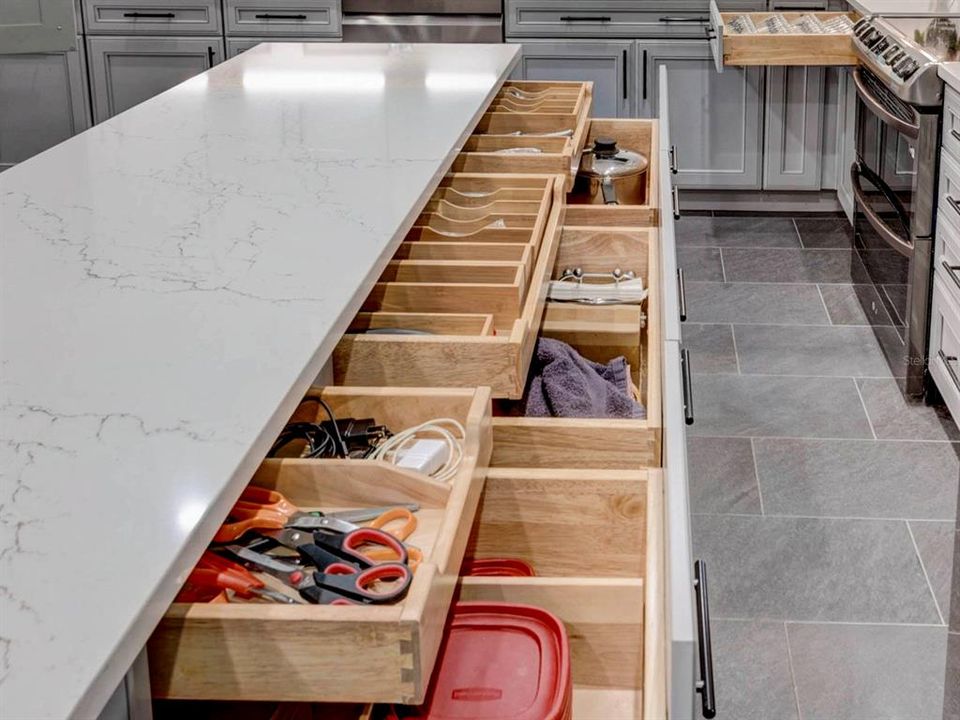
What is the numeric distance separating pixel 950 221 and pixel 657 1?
6.78ft

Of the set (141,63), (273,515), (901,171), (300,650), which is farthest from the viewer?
(141,63)

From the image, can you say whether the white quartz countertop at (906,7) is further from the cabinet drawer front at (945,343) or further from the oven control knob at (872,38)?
the cabinet drawer front at (945,343)

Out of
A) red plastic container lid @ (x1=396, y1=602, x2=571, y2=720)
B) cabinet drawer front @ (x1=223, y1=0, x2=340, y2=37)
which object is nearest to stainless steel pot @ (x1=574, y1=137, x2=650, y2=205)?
red plastic container lid @ (x1=396, y1=602, x2=571, y2=720)

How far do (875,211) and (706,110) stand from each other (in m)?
1.40

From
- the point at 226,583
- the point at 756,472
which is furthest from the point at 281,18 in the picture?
the point at 226,583

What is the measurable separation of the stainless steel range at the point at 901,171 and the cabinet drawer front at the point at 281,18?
2.02m

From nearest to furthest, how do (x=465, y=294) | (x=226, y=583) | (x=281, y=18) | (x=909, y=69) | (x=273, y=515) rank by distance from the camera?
(x=226, y=583), (x=273, y=515), (x=465, y=294), (x=909, y=69), (x=281, y=18)

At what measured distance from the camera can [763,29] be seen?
176 inches

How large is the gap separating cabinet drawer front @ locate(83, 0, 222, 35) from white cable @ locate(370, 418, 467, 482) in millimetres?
3888

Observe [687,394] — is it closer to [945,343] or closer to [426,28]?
[945,343]

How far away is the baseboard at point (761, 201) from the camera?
516cm

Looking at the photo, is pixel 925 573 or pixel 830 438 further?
pixel 830 438

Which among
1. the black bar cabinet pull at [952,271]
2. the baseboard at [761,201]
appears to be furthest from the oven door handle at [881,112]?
the baseboard at [761,201]

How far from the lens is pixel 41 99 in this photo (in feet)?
17.3
